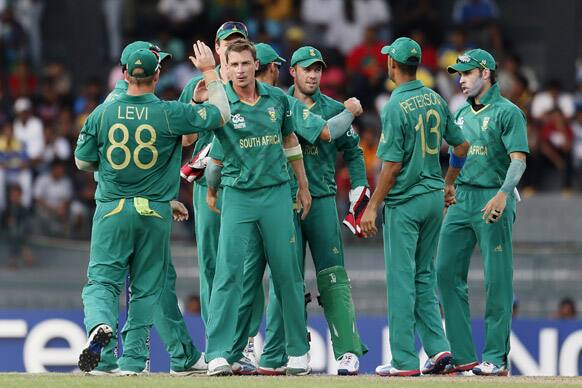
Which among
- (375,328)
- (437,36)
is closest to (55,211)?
(375,328)

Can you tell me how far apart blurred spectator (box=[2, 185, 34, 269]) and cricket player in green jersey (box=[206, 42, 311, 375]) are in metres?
9.37

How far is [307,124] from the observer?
1278 centimetres

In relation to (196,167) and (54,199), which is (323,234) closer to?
(196,167)

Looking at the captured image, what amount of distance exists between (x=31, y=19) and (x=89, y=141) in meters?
14.6

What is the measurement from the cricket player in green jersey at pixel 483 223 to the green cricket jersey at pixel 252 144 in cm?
172

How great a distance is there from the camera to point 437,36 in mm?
25312

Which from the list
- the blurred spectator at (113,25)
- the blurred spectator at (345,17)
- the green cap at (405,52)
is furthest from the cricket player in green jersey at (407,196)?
the blurred spectator at (113,25)

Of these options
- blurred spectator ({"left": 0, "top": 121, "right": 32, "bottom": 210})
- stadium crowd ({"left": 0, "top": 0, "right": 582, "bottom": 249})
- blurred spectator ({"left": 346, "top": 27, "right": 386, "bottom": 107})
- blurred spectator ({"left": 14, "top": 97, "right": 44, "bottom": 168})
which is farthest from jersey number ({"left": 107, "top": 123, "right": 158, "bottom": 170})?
blurred spectator ({"left": 346, "top": 27, "right": 386, "bottom": 107})

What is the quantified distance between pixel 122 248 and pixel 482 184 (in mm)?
3034

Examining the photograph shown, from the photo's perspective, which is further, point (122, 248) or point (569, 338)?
point (569, 338)

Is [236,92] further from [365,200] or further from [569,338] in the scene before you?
[569,338]

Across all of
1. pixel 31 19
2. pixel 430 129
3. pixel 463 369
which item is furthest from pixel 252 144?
pixel 31 19

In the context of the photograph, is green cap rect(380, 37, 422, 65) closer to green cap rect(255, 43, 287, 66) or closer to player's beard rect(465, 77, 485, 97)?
player's beard rect(465, 77, 485, 97)

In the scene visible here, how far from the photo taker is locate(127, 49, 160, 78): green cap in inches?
468
